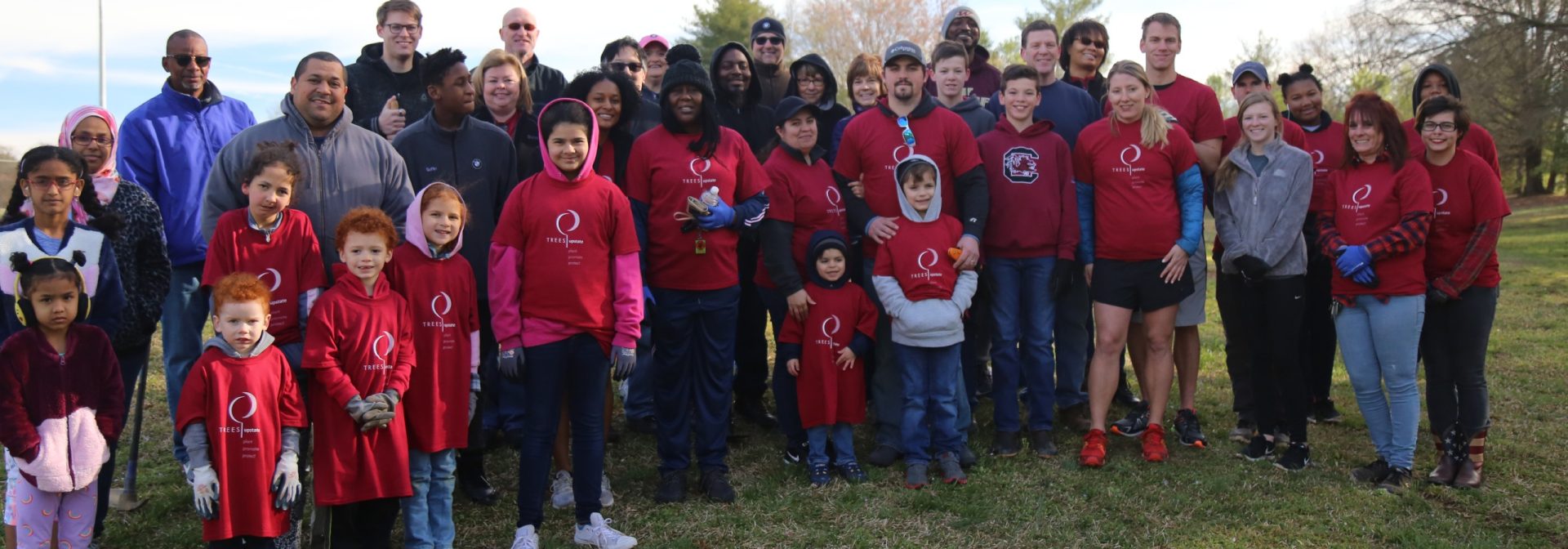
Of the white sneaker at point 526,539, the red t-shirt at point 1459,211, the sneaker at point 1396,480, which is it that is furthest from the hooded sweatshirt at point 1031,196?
the white sneaker at point 526,539

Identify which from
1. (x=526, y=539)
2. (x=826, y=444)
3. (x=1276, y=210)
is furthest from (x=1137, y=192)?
(x=526, y=539)

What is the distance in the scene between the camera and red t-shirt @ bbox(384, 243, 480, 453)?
4375 mm

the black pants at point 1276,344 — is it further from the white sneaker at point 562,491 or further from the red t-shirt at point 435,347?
the red t-shirt at point 435,347

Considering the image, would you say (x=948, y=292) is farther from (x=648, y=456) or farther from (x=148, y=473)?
(x=148, y=473)

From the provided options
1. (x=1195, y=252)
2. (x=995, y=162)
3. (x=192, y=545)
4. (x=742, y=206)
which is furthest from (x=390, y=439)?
(x=1195, y=252)

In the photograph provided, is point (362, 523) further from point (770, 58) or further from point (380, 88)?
point (770, 58)

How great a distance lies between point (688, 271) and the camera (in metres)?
5.25

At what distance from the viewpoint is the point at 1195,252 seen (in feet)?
18.9

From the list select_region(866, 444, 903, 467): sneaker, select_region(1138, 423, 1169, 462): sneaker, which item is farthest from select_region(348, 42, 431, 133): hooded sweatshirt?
select_region(1138, 423, 1169, 462): sneaker

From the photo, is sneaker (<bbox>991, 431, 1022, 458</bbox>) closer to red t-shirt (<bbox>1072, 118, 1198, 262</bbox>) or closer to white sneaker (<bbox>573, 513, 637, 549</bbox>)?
red t-shirt (<bbox>1072, 118, 1198, 262</bbox>)

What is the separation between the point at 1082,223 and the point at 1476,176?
1965 millimetres

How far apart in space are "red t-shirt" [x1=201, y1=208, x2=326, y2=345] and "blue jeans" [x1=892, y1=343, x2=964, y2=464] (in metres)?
2.92

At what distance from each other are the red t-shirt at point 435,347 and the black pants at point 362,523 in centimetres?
30

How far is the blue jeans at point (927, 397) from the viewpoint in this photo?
5625 mm
